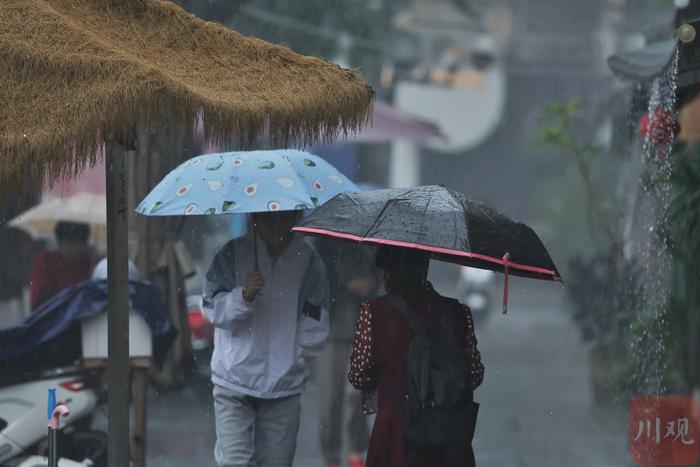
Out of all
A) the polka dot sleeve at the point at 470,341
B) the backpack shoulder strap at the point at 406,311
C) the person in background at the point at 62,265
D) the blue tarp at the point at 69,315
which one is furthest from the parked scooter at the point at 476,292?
the backpack shoulder strap at the point at 406,311

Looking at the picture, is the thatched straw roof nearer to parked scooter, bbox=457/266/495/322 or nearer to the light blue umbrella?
the light blue umbrella

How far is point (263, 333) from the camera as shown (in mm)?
5457

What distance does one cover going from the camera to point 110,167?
498 centimetres

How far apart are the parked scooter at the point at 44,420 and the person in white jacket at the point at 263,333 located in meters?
1.39

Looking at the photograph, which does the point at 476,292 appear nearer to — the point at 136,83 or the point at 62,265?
the point at 62,265

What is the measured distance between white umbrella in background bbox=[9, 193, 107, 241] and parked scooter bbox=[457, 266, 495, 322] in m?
10.2

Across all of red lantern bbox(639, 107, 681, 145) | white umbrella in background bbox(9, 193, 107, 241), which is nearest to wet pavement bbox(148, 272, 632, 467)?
white umbrella in background bbox(9, 193, 107, 241)

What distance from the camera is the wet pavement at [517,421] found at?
8555mm

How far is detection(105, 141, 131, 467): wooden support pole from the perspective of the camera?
5008mm

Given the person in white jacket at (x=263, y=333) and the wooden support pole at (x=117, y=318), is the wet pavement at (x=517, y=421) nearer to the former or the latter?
the person in white jacket at (x=263, y=333)

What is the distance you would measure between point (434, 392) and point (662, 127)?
250 cm

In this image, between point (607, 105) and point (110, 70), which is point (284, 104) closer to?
point (110, 70)

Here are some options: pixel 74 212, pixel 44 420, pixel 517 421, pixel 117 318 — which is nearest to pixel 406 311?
pixel 117 318

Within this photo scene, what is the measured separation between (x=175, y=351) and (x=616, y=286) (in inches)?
159
